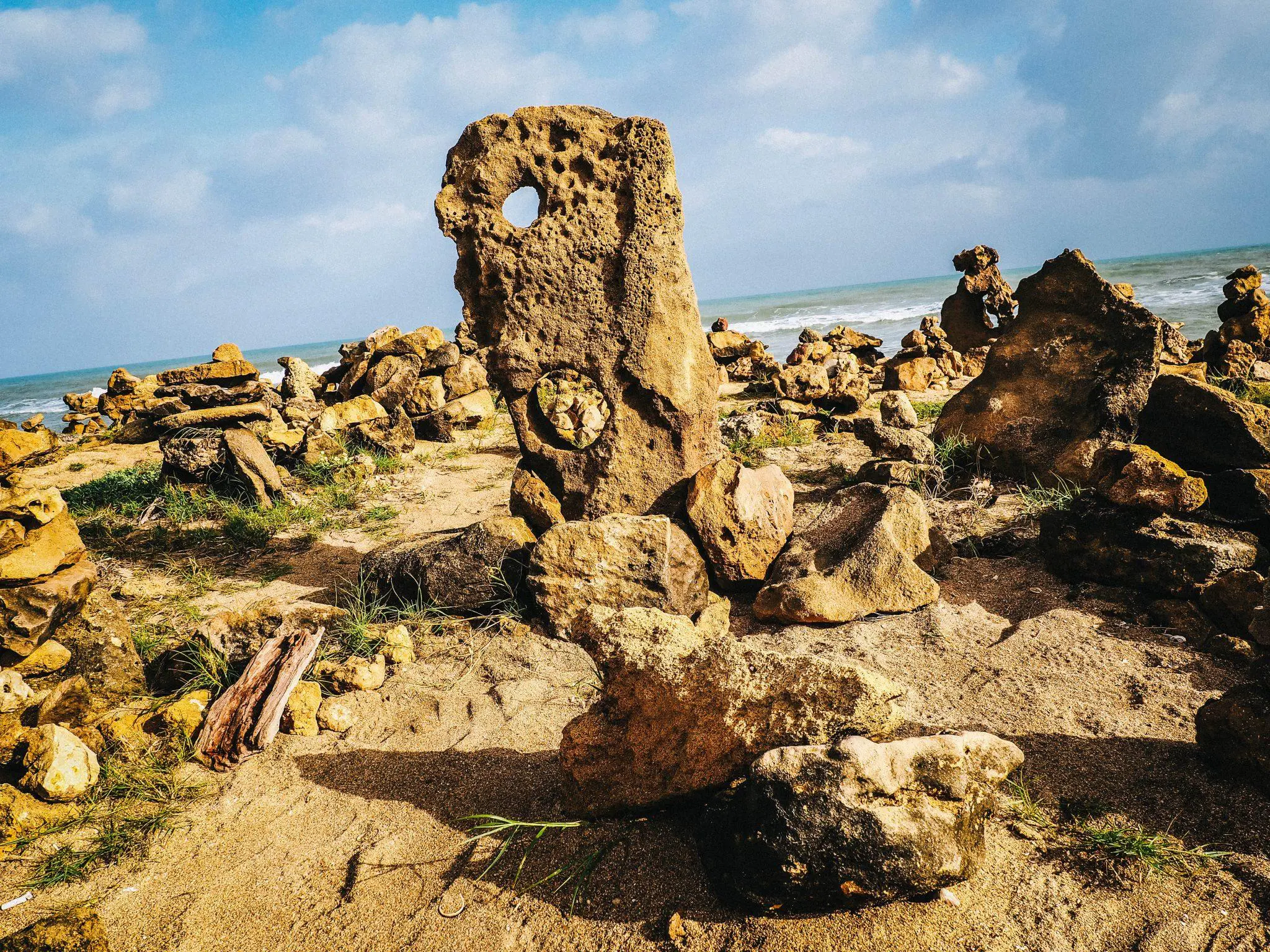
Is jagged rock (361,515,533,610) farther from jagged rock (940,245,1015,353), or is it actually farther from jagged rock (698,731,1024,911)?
jagged rock (940,245,1015,353)

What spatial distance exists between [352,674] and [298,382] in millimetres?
8098

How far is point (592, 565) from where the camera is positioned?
3682mm

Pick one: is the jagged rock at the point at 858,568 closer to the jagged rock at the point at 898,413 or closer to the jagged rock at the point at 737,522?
the jagged rock at the point at 737,522

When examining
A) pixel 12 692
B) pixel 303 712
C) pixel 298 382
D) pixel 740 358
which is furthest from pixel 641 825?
pixel 740 358

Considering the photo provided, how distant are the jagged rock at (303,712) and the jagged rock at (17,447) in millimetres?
1655

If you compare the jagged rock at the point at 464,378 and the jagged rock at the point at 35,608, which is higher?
the jagged rock at the point at 464,378

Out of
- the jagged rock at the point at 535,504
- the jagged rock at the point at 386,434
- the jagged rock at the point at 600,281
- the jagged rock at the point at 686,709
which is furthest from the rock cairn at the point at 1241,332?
the jagged rock at the point at 386,434

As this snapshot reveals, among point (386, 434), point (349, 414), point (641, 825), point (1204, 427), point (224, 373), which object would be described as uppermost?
point (224, 373)

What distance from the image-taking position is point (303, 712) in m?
3.07

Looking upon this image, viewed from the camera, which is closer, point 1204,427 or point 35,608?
point 35,608

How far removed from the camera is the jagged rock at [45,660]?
309 centimetres

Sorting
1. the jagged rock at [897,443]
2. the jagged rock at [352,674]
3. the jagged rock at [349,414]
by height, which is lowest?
the jagged rock at [352,674]

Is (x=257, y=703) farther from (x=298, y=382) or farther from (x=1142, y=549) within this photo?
(x=298, y=382)

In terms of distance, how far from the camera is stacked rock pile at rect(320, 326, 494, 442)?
8695 mm
